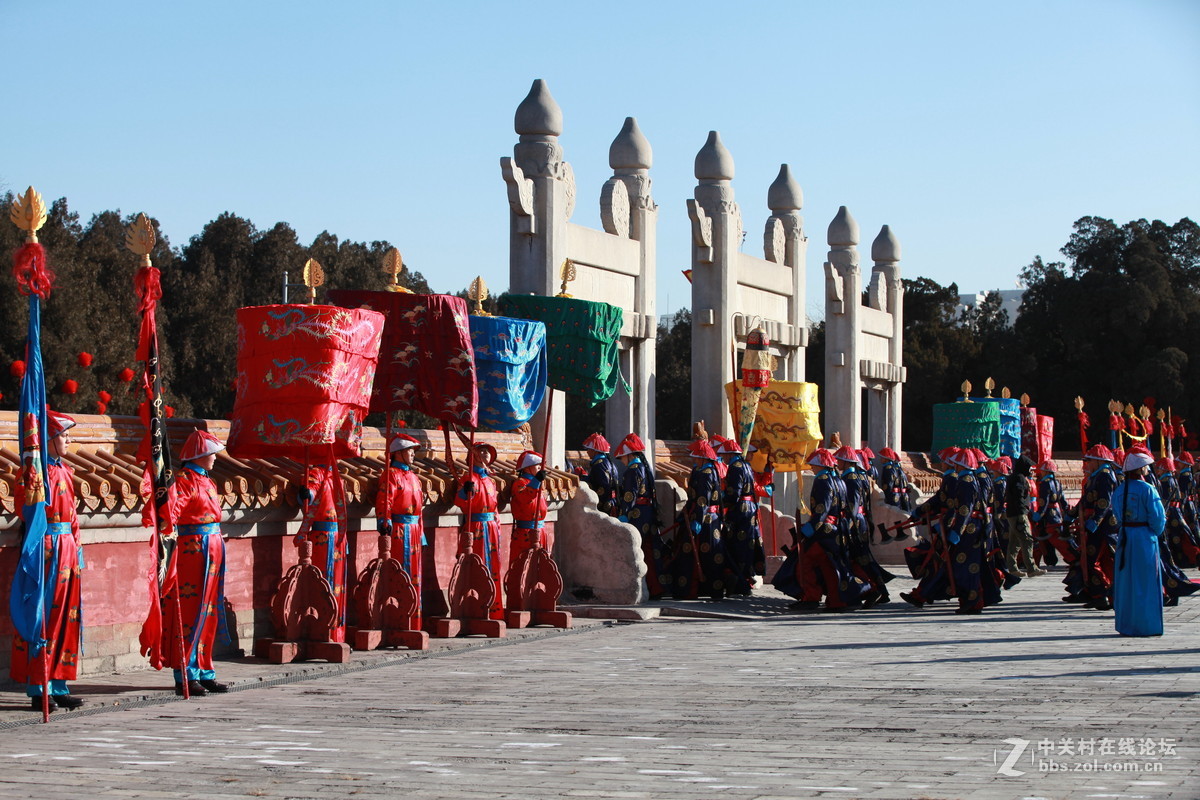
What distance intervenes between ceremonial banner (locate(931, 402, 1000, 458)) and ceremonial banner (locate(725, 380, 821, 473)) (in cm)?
635

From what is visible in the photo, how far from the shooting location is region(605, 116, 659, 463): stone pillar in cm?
1775

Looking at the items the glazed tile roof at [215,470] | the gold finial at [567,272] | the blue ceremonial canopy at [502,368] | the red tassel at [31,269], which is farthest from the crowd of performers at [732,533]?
the gold finial at [567,272]

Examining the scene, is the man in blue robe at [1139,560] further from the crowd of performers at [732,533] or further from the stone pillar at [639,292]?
the stone pillar at [639,292]

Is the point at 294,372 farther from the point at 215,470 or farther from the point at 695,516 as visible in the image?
the point at 695,516

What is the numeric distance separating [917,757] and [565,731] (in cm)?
184

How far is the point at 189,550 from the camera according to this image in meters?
9.23

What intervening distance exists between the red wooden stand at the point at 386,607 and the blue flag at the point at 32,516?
322 centimetres

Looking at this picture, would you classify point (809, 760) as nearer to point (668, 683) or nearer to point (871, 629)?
point (668, 683)

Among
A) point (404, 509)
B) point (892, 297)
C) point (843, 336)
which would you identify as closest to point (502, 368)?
point (404, 509)

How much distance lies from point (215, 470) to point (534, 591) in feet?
12.1

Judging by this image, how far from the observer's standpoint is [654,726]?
7902 millimetres

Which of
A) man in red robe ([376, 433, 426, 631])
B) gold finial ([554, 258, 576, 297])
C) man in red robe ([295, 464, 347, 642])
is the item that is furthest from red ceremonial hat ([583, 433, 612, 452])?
man in red robe ([295, 464, 347, 642])

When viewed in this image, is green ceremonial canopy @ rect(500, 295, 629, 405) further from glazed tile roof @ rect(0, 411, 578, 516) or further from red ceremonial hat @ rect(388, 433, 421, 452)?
red ceremonial hat @ rect(388, 433, 421, 452)

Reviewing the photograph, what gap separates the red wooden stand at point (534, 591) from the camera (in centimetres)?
1307
